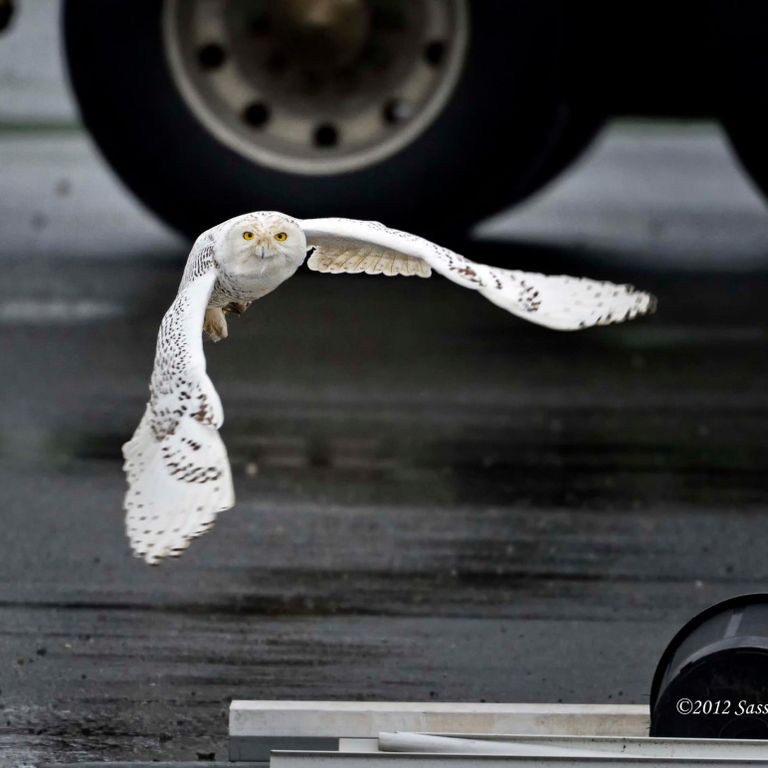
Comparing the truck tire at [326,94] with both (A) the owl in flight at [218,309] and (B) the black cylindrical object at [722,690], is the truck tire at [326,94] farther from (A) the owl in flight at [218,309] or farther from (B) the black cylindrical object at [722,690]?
(B) the black cylindrical object at [722,690]

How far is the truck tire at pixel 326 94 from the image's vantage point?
7910 millimetres

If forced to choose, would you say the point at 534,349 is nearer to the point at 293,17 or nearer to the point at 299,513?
the point at 293,17

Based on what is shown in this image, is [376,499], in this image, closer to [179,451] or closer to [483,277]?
[483,277]

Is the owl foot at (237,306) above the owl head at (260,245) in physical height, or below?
below

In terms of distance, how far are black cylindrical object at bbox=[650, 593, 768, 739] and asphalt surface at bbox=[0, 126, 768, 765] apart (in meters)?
0.69

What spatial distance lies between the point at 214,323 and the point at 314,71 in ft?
12.9

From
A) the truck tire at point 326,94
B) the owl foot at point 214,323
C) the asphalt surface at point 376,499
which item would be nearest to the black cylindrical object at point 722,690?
the asphalt surface at point 376,499

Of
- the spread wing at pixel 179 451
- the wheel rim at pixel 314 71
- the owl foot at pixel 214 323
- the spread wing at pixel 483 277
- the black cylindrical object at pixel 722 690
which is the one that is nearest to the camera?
the spread wing at pixel 179 451

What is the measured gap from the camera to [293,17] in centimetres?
791

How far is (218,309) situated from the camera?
4109 mm

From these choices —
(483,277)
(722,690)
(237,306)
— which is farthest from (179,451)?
(722,690)

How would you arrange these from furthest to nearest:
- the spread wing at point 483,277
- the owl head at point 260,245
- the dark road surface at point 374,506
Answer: the dark road surface at point 374,506, the spread wing at point 483,277, the owl head at point 260,245

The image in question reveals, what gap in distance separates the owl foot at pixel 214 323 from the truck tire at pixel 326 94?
12.4 ft

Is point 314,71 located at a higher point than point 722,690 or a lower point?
lower
